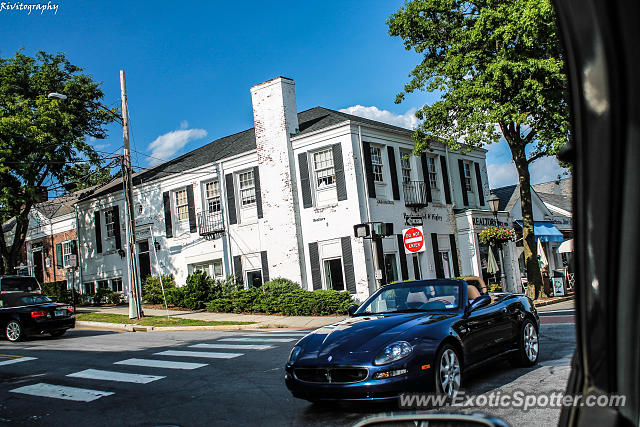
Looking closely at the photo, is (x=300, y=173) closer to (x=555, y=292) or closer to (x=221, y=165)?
(x=221, y=165)

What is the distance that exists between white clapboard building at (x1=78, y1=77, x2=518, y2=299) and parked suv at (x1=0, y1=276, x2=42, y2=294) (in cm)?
517

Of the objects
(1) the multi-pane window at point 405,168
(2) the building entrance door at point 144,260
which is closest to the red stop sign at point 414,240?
(1) the multi-pane window at point 405,168

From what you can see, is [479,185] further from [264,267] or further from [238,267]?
[238,267]

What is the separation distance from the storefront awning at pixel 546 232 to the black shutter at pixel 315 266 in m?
14.5

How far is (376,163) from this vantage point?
2455 cm

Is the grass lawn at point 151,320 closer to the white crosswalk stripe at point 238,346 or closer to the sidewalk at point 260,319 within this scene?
the sidewalk at point 260,319

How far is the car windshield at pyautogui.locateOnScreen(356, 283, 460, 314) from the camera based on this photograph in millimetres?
7609

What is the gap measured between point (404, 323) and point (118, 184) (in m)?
32.6

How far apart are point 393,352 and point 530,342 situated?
3.52 meters

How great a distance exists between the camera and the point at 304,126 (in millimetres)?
26047

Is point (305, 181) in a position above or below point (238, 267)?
above

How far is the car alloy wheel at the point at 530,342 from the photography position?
8391 millimetres

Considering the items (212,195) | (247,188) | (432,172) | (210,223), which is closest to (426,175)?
(432,172)

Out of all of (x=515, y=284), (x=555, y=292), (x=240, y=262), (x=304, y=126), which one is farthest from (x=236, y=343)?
(x=515, y=284)
